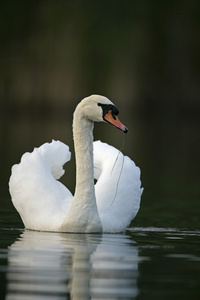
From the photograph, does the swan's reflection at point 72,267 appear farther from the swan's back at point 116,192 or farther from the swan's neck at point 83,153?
the swan's neck at point 83,153

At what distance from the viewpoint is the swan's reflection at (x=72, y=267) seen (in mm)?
6754

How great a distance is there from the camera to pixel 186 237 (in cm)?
962

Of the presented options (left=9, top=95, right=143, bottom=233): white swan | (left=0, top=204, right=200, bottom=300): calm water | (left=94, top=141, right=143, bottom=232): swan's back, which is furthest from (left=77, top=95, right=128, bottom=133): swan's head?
(left=0, top=204, right=200, bottom=300): calm water

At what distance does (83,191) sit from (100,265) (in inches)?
83.4

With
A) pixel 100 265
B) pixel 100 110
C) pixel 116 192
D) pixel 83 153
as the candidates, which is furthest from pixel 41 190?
pixel 100 265

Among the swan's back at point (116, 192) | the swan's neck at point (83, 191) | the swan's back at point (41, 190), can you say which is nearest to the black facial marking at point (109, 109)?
the swan's neck at point (83, 191)

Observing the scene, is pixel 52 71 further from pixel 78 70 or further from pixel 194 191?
pixel 194 191

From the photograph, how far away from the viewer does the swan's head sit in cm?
975

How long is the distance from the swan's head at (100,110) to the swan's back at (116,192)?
85 centimetres

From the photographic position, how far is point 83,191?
984cm

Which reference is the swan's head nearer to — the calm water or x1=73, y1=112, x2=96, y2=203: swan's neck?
x1=73, y1=112, x2=96, y2=203: swan's neck

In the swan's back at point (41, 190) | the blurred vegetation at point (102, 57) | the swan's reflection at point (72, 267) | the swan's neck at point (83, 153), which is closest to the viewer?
the swan's reflection at point (72, 267)

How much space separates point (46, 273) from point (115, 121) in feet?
8.92

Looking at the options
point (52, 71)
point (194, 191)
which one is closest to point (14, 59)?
point (52, 71)
